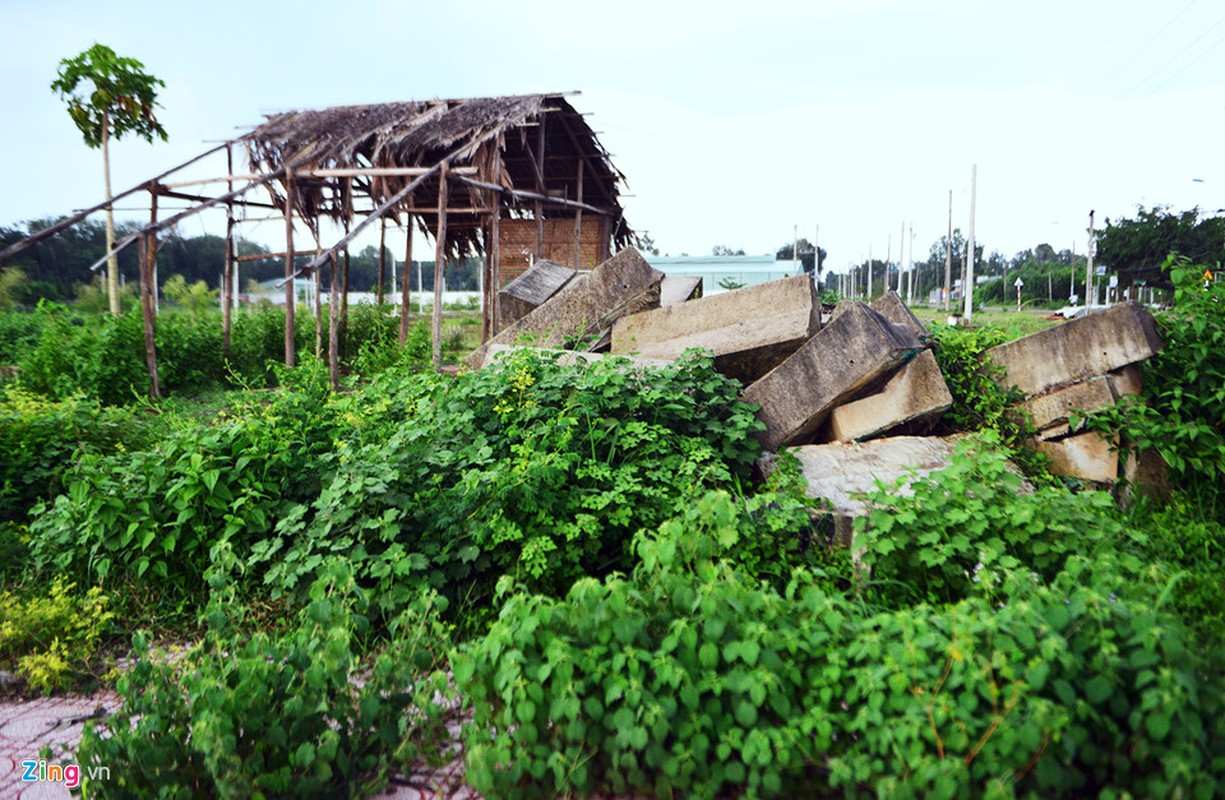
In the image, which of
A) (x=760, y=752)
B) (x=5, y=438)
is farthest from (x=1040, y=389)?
(x=5, y=438)

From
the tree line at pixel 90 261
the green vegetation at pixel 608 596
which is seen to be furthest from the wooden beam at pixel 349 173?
the tree line at pixel 90 261

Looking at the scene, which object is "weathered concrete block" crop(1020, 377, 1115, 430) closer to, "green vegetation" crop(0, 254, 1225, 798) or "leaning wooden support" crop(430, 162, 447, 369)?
"green vegetation" crop(0, 254, 1225, 798)

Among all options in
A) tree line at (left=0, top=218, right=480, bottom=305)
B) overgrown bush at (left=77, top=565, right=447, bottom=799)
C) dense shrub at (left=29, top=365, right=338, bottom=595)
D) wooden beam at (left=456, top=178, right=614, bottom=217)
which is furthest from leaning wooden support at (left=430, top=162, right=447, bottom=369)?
tree line at (left=0, top=218, right=480, bottom=305)

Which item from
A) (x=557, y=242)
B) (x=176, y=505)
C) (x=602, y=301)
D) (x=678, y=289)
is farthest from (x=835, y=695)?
(x=557, y=242)

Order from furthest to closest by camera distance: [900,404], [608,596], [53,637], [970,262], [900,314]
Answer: [970,262] → [900,314] → [900,404] → [53,637] → [608,596]

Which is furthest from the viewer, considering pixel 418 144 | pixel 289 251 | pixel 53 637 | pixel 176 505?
pixel 418 144

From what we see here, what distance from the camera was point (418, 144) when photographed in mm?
12688

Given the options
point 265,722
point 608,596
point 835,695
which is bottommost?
point 265,722

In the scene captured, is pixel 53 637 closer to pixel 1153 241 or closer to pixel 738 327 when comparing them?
pixel 738 327

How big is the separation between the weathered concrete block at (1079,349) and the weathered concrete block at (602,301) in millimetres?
2770

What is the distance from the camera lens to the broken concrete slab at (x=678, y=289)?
7.61 m

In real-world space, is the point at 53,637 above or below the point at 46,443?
A: below

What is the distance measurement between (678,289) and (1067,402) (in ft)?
12.4

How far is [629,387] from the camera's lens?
454 cm
